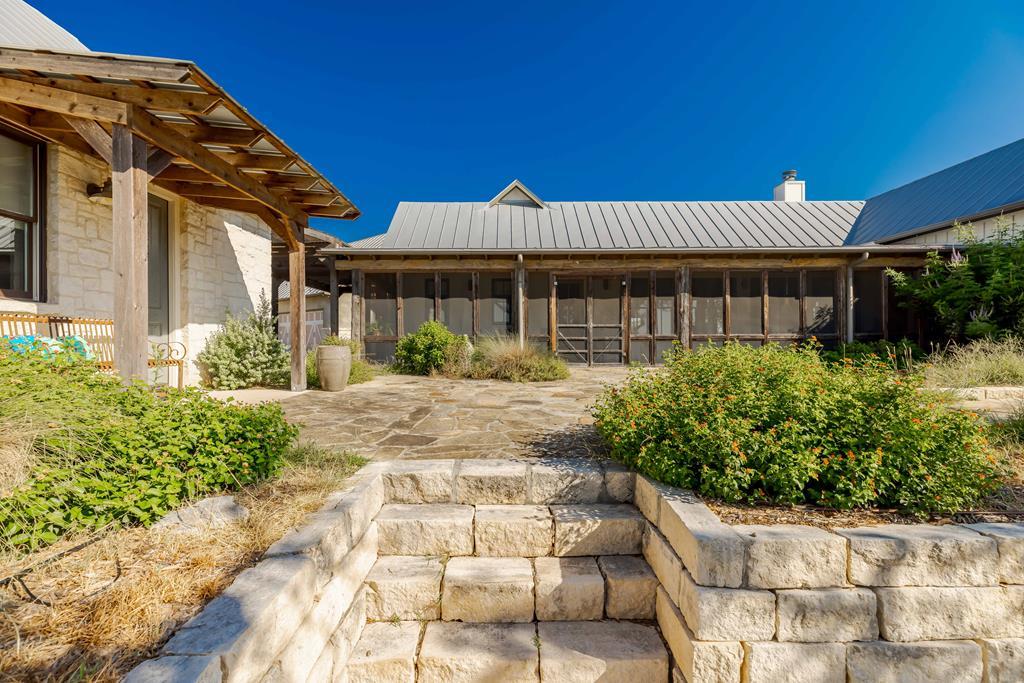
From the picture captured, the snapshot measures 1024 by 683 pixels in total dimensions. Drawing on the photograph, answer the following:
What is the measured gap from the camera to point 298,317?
6.23 metres

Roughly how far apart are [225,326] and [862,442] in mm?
7727

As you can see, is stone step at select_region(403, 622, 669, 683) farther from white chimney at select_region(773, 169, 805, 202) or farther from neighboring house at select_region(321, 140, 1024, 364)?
white chimney at select_region(773, 169, 805, 202)

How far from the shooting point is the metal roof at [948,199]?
9.98 metres

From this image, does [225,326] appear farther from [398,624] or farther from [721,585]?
[721,585]

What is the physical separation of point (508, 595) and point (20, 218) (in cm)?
584

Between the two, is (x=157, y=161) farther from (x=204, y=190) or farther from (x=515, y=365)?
(x=515, y=365)

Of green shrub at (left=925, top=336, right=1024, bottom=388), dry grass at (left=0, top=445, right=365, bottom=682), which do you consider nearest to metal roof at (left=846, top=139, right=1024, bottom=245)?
green shrub at (left=925, top=336, right=1024, bottom=388)

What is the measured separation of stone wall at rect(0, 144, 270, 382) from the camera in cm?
458

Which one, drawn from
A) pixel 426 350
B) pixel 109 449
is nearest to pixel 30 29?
pixel 109 449

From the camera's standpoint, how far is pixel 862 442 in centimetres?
249

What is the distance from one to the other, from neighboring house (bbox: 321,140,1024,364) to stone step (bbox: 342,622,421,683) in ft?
25.7

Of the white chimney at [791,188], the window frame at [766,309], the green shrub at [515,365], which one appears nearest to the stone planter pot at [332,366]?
the green shrub at [515,365]

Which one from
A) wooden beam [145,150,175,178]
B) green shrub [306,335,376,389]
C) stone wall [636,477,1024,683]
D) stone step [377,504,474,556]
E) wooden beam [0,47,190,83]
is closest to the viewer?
stone wall [636,477,1024,683]

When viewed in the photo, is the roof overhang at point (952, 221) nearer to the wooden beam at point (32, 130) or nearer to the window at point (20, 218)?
the wooden beam at point (32, 130)
